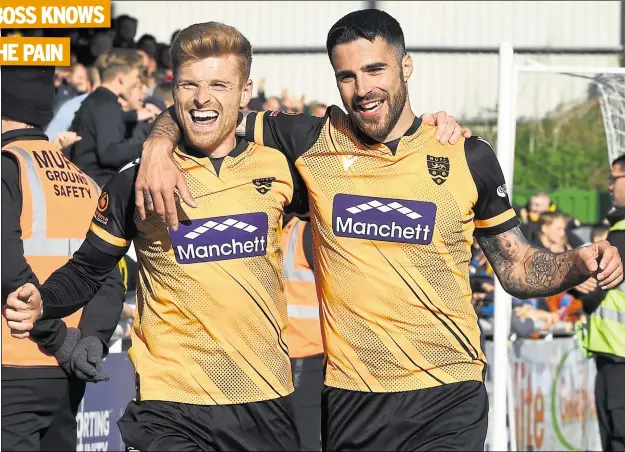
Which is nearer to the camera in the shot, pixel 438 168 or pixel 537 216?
pixel 438 168

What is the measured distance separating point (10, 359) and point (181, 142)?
1.78 m

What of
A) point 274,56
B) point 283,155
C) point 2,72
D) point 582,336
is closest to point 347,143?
point 283,155

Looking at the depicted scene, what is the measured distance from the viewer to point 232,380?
4699 millimetres

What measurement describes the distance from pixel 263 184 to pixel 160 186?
1.67 ft

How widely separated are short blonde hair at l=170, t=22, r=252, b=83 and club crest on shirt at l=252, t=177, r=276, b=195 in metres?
0.42

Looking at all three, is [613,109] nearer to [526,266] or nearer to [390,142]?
[526,266]

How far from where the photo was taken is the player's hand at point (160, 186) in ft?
14.7

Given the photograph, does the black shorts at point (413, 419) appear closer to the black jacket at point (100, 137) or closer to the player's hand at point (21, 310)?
the player's hand at point (21, 310)

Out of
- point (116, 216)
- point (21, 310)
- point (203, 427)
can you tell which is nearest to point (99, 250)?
point (116, 216)

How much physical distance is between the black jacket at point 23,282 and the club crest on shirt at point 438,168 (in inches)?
79.3

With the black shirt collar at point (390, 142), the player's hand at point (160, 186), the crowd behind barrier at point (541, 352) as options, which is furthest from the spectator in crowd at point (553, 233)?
the player's hand at point (160, 186)

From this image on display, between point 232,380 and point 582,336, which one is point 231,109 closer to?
point 232,380

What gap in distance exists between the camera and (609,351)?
8.43 metres

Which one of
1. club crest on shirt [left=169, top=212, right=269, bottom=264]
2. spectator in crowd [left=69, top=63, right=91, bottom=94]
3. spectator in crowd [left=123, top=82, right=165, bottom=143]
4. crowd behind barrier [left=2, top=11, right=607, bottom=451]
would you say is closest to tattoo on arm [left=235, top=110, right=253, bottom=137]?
club crest on shirt [left=169, top=212, right=269, bottom=264]
